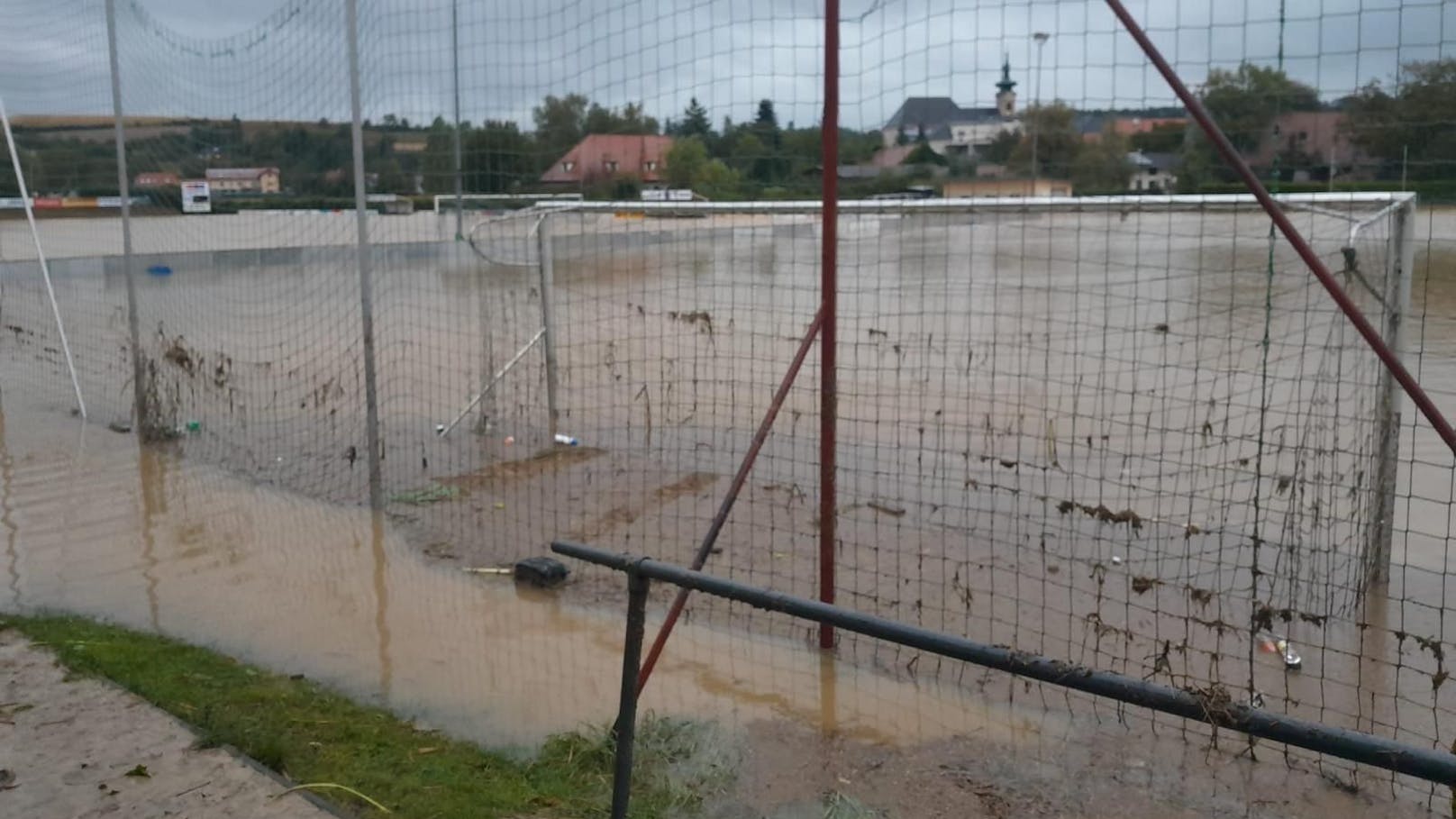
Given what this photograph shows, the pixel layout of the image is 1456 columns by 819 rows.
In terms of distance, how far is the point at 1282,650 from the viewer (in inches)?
222

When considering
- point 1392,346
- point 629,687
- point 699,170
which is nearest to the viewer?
point 629,687

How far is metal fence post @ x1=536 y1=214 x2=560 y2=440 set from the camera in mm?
9828

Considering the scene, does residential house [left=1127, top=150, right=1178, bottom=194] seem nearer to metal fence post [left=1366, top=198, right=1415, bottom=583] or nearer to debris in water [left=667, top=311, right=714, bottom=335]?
metal fence post [left=1366, top=198, right=1415, bottom=583]

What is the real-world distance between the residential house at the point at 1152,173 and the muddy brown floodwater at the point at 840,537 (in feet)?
1.44

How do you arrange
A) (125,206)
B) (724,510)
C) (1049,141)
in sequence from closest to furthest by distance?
(724,510), (1049,141), (125,206)

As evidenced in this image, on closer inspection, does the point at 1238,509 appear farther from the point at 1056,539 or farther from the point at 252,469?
the point at 252,469

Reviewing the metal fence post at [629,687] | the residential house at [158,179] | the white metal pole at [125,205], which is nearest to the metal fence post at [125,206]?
the white metal pole at [125,205]

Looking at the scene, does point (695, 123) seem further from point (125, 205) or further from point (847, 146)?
point (125, 205)

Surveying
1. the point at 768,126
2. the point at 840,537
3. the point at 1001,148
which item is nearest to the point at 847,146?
the point at 768,126

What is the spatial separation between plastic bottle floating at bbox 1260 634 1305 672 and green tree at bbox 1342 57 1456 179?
2.14 m

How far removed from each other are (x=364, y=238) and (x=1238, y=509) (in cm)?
630

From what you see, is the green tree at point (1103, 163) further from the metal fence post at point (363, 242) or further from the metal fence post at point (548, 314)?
the metal fence post at point (548, 314)

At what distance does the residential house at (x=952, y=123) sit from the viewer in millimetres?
5555

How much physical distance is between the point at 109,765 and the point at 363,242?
462 cm
